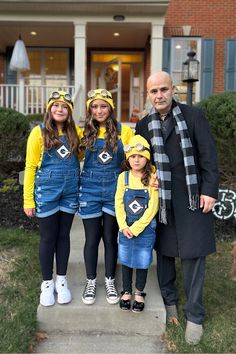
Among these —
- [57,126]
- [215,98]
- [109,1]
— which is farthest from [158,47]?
[57,126]

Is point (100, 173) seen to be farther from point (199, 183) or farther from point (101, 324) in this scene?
point (101, 324)

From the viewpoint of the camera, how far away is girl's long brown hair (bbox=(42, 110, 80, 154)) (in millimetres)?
3061

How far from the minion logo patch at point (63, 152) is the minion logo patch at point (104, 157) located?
0.25 metres

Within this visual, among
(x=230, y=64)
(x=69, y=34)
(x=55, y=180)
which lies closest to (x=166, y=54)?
(x=230, y=64)

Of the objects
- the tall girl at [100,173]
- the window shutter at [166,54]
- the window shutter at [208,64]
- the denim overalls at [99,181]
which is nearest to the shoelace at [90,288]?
the tall girl at [100,173]

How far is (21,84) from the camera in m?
10.6

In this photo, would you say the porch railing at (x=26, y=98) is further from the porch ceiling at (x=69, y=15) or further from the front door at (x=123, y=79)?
the front door at (x=123, y=79)

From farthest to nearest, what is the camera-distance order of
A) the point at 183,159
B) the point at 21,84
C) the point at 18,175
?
the point at 21,84
the point at 18,175
the point at 183,159

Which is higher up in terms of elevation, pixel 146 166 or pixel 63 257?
pixel 146 166

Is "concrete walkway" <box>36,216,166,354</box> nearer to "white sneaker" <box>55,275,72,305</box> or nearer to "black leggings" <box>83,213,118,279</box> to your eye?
"white sneaker" <box>55,275,72,305</box>

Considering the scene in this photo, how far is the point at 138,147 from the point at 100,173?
0.39m

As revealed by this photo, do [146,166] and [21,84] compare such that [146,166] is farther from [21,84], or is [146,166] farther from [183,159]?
[21,84]

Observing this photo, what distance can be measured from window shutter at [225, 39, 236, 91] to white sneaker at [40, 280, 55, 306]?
1029 centimetres

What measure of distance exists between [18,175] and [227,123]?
11.6 feet
